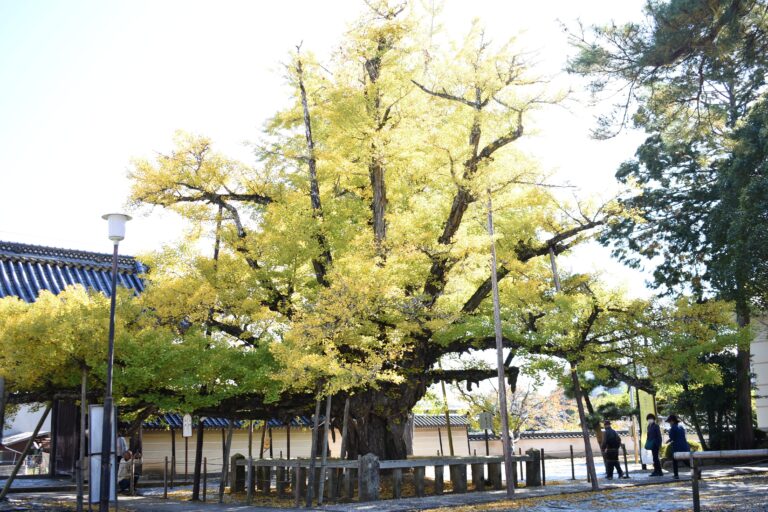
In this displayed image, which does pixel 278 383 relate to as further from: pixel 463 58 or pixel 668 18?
pixel 668 18

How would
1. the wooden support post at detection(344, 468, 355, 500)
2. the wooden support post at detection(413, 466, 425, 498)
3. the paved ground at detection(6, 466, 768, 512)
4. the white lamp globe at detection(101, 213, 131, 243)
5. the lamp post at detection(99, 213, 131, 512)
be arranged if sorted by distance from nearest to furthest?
the lamp post at detection(99, 213, 131, 512)
the paved ground at detection(6, 466, 768, 512)
the white lamp globe at detection(101, 213, 131, 243)
the wooden support post at detection(344, 468, 355, 500)
the wooden support post at detection(413, 466, 425, 498)

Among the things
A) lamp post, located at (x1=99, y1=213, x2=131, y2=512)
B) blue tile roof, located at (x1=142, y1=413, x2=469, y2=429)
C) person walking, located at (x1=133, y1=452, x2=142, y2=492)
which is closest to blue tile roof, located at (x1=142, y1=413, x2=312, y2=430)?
blue tile roof, located at (x1=142, y1=413, x2=469, y2=429)

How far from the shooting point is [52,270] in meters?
26.2

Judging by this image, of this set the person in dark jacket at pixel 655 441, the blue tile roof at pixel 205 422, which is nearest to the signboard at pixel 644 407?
the person in dark jacket at pixel 655 441

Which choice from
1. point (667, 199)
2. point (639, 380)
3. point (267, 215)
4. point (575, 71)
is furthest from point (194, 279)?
point (667, 199)

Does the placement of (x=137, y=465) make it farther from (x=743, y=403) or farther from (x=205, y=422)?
(x=743, y=403)

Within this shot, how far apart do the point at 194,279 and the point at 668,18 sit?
36.8ft

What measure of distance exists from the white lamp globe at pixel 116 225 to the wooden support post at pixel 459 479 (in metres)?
9.62

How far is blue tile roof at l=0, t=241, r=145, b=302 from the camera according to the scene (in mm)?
24531

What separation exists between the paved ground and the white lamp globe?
569 centimetres

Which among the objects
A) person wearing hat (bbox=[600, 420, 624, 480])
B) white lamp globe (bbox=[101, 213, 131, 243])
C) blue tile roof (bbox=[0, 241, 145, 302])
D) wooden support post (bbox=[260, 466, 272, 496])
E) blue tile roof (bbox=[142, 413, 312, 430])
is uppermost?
blue tile roof (bbox=[0, 241, 145, 302])

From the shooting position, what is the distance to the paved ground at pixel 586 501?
12711 mm

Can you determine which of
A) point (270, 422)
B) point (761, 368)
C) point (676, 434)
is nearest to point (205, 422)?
point (270, 422)

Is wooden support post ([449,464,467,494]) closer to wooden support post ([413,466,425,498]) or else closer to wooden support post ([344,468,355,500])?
wooden support post ([413,466,425,498])
